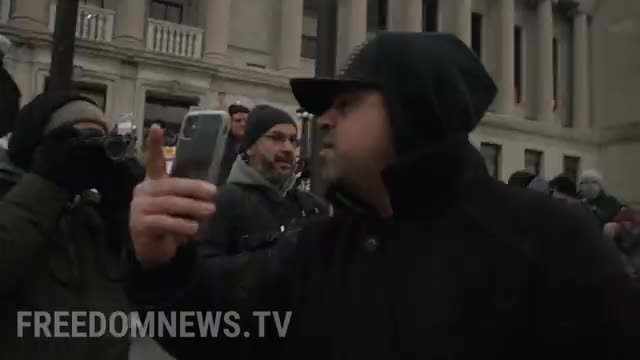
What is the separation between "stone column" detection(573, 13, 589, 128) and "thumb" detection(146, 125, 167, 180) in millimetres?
31659

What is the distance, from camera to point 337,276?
1.57 metres

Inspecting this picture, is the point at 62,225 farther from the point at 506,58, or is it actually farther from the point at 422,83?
the point at 506,58

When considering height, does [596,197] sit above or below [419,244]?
above

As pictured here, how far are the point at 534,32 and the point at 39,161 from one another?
30550 millimetres

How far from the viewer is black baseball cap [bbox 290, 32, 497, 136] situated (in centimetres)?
151

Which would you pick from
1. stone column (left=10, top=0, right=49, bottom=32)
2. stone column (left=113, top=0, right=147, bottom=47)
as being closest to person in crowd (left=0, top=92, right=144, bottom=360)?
stone column (left=10, top=0, right=49, bottom=32)

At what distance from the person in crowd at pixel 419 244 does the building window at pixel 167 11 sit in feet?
64.0

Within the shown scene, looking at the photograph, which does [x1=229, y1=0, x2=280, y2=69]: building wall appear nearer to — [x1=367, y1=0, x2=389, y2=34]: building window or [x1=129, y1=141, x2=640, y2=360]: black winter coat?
[x1=367, y1=0, x2=389, y2=34]: building window

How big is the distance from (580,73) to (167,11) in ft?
62.9

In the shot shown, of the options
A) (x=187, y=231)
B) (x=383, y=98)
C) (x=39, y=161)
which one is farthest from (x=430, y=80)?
(x=39, y=161)

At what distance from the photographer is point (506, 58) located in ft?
92.8

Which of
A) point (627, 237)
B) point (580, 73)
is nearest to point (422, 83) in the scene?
point (627, 237)

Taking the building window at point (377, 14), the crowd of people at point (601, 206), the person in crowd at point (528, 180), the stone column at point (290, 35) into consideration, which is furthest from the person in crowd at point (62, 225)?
the building window at point (377, 14)

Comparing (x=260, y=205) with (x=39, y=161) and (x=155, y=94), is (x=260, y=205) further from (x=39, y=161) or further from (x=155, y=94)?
(x=155, y=94)
